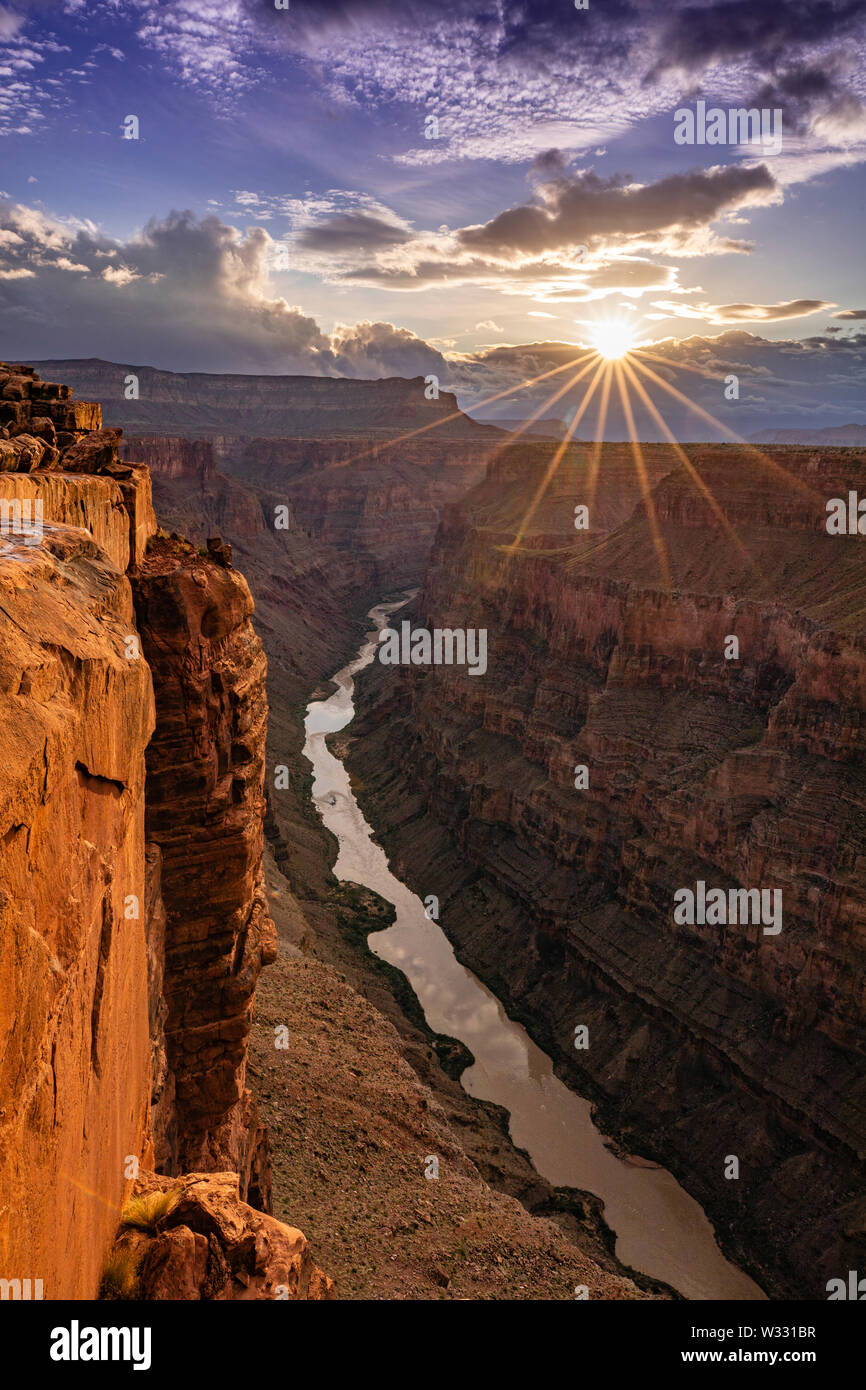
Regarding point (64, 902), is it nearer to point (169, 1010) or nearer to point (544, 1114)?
point (169, 1010)

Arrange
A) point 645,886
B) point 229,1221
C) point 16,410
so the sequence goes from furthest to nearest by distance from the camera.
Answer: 1. point 645,886
2. point 16,410
3. point 229,1221

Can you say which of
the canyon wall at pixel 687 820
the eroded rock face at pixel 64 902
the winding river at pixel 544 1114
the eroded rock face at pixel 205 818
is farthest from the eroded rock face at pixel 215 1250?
the canyon wall at pixel 687 820

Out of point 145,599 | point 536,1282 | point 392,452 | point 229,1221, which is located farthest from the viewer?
point 392,452

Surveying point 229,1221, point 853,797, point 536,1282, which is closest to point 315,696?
point 853,797

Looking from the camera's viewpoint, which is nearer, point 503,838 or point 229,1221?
point 229,1221

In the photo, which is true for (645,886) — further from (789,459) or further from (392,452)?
(392,452)

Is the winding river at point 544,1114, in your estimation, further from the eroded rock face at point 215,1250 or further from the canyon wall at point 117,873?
the eroded rock face at point 215,1250
